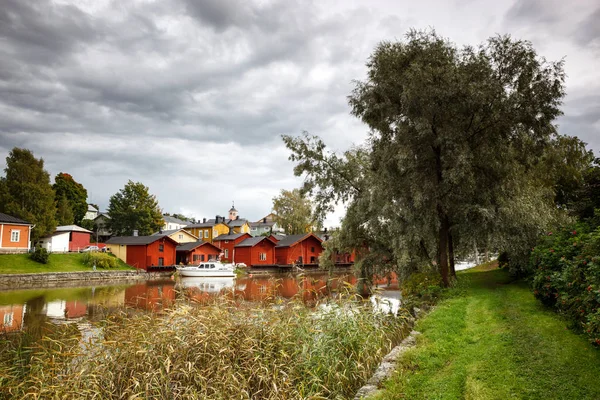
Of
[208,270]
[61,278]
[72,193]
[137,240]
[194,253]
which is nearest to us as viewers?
[61,278]

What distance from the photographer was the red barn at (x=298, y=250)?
51.8 m

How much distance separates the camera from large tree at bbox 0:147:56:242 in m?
41.8

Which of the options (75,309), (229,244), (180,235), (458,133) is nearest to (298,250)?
(229,244)

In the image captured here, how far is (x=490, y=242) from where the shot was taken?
43.3ft

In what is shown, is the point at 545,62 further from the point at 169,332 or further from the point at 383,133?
the point at 169,332

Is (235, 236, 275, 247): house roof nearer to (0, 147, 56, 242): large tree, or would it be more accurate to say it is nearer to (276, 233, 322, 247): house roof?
(276, 233, 322, 247): house roof

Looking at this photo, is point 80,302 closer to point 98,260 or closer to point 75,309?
point 75,309

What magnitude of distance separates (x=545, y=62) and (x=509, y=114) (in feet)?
7.76

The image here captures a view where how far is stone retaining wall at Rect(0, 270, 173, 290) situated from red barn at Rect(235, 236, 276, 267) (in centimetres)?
1471

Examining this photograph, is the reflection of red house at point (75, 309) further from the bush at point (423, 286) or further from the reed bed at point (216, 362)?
the bush at point (423, 286)

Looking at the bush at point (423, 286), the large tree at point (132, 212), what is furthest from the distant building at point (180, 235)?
the bush at point (423, 286)

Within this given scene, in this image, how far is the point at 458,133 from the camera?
13609 mm

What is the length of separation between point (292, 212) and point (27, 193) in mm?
38715

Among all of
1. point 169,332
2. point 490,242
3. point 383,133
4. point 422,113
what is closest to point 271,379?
point 169,332
